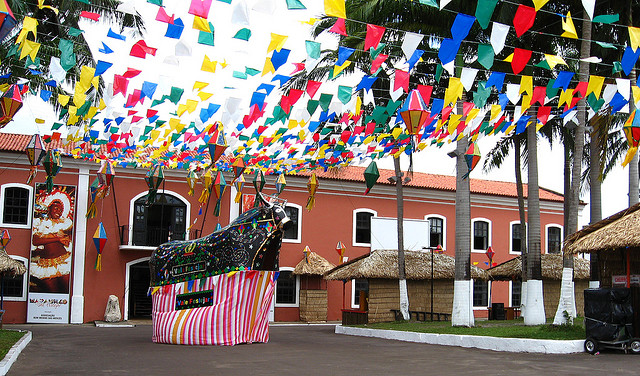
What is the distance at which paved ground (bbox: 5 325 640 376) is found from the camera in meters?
9.98

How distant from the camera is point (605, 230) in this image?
12984mm

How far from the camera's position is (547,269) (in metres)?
23.7

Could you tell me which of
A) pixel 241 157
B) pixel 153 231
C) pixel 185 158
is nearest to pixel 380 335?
pixel 241 157

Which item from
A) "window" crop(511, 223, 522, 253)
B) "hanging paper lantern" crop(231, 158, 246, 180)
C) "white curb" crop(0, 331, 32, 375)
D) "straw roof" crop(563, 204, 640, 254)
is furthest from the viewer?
"window" crop(511, 223, 522, 253)

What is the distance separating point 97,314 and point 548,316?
1627cm

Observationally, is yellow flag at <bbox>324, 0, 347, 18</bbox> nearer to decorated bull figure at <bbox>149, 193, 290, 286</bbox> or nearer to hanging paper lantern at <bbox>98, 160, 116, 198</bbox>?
decorated bull figure at <bbox>149, 193, 290, 286</bbox>

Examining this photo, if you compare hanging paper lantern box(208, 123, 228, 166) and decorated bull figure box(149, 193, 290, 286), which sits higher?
hanging paper lantern box(208, 123, 228, 166)

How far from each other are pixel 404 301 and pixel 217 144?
963 cm

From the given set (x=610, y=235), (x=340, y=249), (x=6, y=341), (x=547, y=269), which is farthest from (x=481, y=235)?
(x=6, y=341)

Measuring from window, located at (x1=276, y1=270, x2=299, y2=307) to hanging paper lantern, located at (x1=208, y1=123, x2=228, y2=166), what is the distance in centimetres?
1181

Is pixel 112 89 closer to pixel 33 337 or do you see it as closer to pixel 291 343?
pixel 291 343

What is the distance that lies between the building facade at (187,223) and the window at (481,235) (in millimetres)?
46

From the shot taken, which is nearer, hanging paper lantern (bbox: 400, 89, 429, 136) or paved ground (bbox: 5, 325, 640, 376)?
paved ground (bbox: 5, 325, 640, 376)

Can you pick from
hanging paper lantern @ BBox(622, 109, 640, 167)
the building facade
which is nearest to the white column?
the building facade
